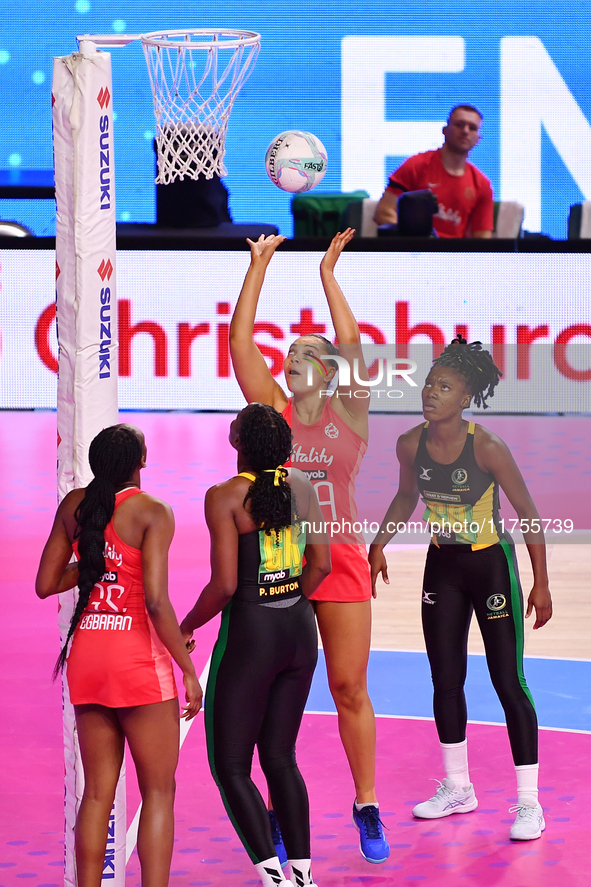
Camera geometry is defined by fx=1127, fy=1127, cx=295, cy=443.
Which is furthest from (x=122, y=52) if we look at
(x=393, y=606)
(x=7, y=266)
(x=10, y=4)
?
(x=393, y=606)

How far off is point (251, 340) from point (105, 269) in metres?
0.80

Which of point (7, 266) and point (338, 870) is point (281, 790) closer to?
point (338, 870)

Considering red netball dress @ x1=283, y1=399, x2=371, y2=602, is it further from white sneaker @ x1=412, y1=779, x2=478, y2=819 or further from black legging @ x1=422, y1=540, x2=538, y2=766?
white sneaker @ x1=412, y1=779, x2=478, y2=819

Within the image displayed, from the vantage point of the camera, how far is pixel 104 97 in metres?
3.61

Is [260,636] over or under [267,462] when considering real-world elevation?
under

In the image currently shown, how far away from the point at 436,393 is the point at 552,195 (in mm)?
12493

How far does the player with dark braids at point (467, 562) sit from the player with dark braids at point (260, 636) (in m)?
0.88

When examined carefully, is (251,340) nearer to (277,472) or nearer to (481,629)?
(277,472)

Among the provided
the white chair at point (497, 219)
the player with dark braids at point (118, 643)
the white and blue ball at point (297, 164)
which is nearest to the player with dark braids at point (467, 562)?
the white and blue ball at point (297, 164)

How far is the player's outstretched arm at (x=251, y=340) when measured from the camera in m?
4.24

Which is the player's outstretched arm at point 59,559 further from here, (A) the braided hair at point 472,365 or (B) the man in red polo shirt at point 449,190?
(B) the man in red polo shirt at point 449,190

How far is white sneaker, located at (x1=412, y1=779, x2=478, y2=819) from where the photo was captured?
4453 millimetres

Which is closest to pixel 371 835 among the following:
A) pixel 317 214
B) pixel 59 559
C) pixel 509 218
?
pixel 59 559

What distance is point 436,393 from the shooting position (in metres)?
4.35
